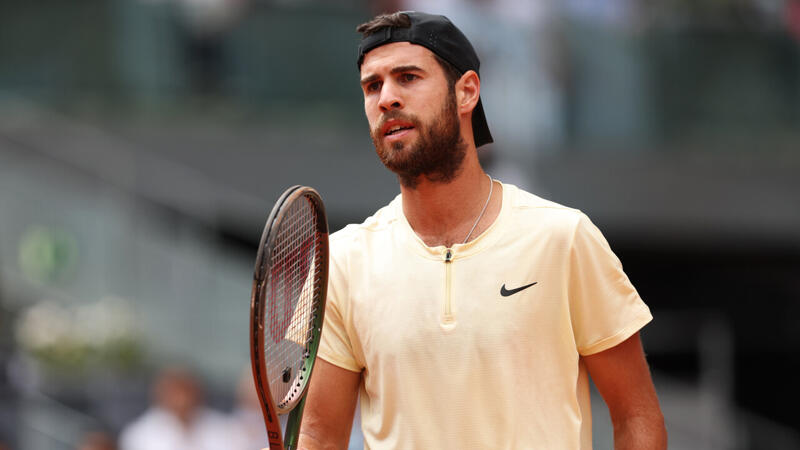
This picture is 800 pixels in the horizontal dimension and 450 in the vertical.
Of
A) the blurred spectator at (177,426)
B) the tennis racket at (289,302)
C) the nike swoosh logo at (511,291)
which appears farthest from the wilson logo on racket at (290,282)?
the blurred spectator at (177,426)

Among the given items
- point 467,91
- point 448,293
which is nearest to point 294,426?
point 448,293

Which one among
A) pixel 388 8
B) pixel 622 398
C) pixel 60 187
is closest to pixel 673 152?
pixel 388 8

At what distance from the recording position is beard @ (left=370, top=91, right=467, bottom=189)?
118 inches

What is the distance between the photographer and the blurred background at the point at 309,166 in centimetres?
873

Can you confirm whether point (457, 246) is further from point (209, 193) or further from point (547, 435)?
point (209, 193)

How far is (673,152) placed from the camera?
1099 cm

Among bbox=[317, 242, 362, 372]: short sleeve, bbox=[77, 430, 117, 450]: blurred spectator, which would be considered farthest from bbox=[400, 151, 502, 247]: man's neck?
bbox=[77, 430, 117, 450]: blurred spectator

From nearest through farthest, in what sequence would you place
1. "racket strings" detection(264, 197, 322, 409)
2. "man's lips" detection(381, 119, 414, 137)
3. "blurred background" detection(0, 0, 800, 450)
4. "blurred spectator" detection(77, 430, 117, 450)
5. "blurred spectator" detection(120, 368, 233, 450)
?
"man's lips" detection(381, 119, 414, 137)
"racket strings" detection(264, 197, 322, 409)
"blurred spectator" detection(77, 430, 117, 450)
"blurred spectator" detection(120, 368, 233, 450)
"blurred background" detection(0, 0, 800, 450)

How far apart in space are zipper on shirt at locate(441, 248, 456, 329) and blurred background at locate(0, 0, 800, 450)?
527 centimetres

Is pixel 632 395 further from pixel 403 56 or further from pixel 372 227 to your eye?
pixel 403 56

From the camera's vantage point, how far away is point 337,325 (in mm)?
3188

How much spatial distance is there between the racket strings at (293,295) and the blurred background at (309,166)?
502 cm

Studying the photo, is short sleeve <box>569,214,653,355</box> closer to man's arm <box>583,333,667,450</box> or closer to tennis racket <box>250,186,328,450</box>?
man's arm <box>583,333,667,450</box>

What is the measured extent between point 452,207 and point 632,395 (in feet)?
1.99
